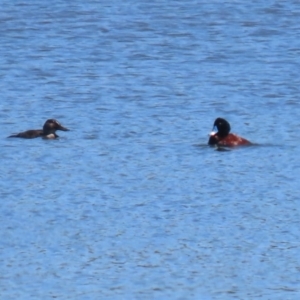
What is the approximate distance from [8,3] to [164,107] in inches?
446

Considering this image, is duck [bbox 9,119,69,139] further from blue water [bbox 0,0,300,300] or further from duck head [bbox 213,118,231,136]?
duck head [bbox 213,118,231,136]

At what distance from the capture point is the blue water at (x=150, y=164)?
1011cm

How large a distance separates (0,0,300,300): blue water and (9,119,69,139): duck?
0.36 ft

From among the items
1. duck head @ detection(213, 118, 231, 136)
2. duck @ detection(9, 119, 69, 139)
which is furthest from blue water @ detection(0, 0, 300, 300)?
duck head @ detection(213, 118, 231, 136)

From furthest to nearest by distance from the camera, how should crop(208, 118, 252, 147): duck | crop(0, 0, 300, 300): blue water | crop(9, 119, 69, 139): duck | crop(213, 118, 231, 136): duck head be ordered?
crop(9, 119, 69, 139): duck → crop(213, 118, 231, 136): duck head → crop(208, 118, 252, 147): duck → crop(0, 0, 300, 300): blue water

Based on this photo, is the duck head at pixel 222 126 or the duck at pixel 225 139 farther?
the duck head at pixel 222 126

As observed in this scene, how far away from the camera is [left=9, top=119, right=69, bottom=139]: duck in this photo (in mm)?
15195

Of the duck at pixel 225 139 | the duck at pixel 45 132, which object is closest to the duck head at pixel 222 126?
the duck at pixel 225 139

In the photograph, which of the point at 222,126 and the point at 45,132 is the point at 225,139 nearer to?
the point at 222,126

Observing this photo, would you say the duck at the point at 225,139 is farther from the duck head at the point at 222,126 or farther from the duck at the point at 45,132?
the duck at the point at 45,132

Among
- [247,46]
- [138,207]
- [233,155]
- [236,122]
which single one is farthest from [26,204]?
[247,46]

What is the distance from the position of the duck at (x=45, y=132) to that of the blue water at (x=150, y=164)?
11 cm

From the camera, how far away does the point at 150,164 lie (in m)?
13.8

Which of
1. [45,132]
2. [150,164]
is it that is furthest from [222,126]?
[45,132]
